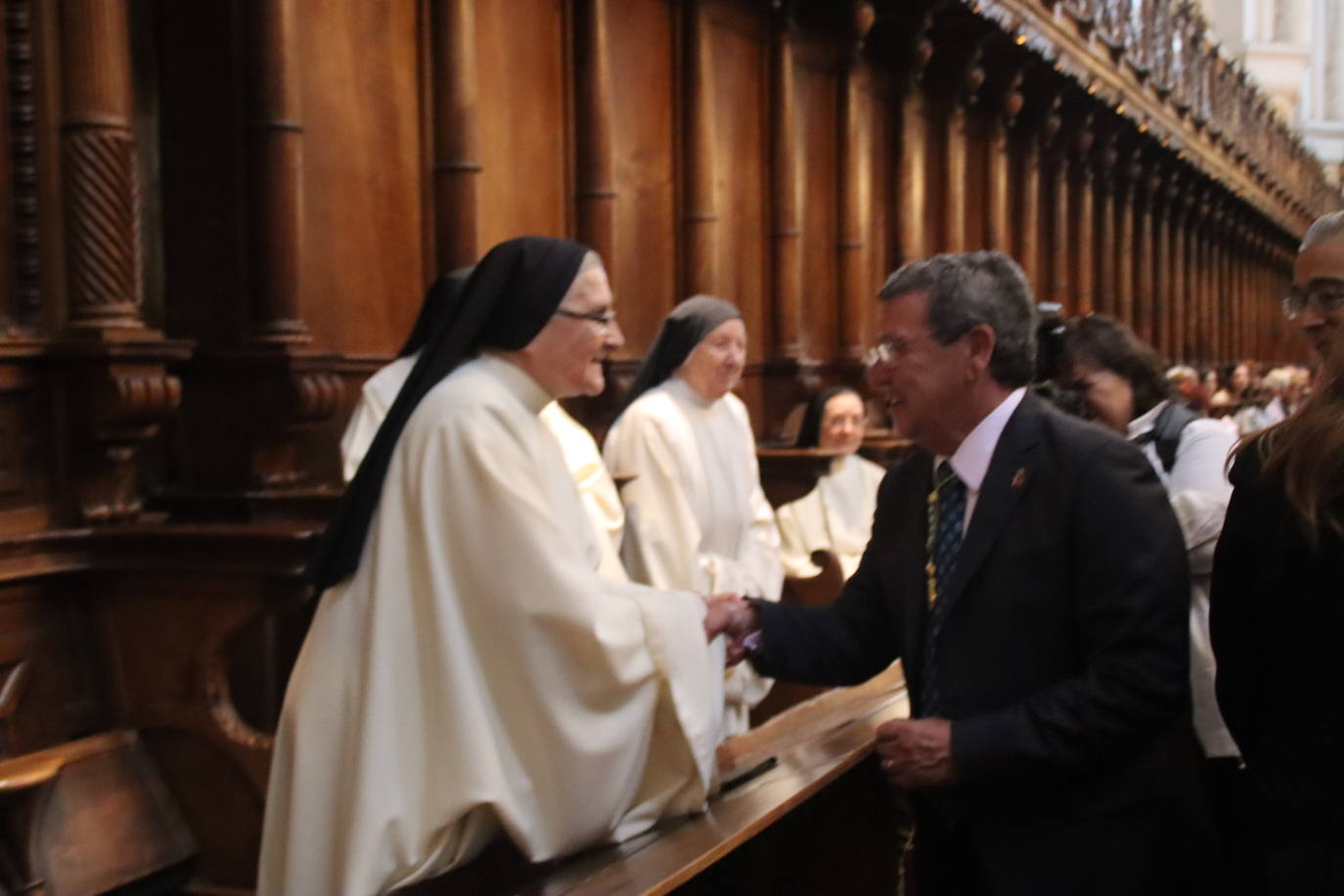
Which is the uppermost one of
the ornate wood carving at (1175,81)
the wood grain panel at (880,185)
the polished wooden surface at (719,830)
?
the ornate wood carving at (1175,81)

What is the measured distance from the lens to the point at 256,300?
443 centimetres

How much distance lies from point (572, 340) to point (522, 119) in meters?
3.42

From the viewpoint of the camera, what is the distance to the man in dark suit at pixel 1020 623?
2.25 meters

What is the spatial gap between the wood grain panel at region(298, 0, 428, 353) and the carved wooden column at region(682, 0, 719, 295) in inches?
80.8

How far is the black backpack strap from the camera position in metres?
3.22

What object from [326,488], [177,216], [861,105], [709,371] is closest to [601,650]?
[326,488]

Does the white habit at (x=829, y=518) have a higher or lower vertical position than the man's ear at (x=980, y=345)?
lower

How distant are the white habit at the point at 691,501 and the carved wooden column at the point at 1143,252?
12786 millimetres

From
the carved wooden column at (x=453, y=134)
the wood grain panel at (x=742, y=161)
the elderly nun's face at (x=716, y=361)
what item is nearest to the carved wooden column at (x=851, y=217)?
the wood grain panel at (x=742, y=161)

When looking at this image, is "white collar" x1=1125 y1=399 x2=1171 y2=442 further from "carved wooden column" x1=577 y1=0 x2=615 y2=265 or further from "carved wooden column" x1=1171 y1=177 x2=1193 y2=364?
"carved wooden column" x1=1171 y1=177 x2=1193 y2=364

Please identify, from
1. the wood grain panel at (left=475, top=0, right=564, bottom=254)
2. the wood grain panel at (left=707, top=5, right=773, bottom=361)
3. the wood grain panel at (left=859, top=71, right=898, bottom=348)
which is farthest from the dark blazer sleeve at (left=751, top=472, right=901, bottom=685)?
the wood grain panel at (left=859, top=71, right=898, bottom=348)

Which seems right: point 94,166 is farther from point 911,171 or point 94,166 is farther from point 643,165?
point 911,171

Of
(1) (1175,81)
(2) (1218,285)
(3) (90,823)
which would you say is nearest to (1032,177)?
(1) (1175,81)

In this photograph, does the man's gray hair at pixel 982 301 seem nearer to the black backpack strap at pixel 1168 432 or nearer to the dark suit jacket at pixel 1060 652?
the dark suit jacket at pixel 1060 652
